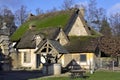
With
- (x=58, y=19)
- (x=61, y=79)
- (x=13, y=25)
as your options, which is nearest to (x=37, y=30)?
(x=58, y=19)

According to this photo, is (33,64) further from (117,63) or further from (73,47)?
(117,63)

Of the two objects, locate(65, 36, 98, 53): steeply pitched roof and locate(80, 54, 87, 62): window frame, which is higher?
locate(65, 36, 98, 53): steeply pitched roof

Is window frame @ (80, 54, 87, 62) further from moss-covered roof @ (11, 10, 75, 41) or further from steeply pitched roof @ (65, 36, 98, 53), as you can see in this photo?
moss-covered roof @ (11, 10, 75, 41)

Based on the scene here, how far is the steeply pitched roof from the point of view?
55.9 metres

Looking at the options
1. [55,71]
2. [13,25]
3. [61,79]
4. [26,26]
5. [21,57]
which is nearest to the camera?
[61,79]

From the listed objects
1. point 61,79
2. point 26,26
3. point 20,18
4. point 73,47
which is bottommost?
point 61,79

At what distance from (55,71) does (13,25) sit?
219 feet

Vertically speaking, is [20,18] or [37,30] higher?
[20,18]

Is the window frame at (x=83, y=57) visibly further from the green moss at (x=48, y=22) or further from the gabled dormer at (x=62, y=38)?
the green moss at (x=48, y=22)

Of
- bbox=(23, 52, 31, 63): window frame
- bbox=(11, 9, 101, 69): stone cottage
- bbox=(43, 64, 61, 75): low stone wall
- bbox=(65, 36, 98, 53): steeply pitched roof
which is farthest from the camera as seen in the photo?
bbox=(23, 52, 31, 63): window frame

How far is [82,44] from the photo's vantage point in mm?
57719

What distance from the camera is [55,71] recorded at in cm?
4116

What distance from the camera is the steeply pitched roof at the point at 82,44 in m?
55.9

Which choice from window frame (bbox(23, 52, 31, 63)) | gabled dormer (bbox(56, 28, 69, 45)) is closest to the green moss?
gabled dormer (bbox(56, 28, 69, 45))
